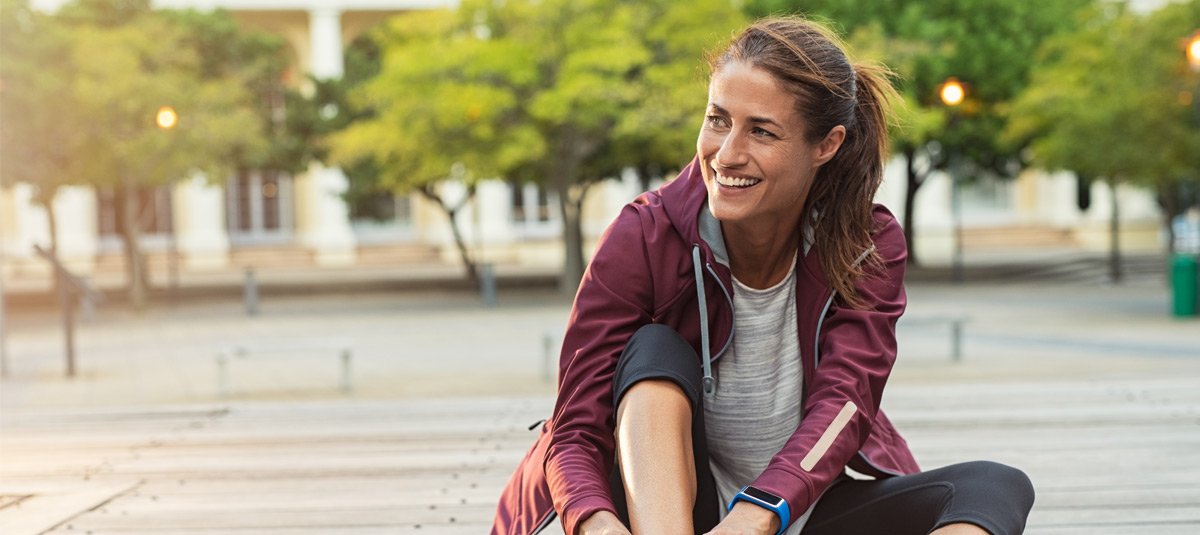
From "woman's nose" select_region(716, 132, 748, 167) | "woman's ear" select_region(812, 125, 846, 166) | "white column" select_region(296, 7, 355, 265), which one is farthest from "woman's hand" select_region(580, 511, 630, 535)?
"white column" select_region(296, 7, 355, 265)

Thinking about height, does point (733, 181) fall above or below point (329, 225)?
above

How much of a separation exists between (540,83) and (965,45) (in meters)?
9.59

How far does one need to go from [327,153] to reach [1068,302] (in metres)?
19.3

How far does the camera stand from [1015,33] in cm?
2806

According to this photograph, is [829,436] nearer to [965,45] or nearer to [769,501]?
[769,501]

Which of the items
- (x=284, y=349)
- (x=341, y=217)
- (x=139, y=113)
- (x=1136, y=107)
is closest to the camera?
(x=284, y=349)

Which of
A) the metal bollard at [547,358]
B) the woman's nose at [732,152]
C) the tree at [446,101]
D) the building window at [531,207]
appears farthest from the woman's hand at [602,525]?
the building window at [531,207]

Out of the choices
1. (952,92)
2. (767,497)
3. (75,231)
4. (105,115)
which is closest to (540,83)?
(952,92)

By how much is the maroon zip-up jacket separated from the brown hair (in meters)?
0.05

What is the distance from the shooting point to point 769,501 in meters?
2.39

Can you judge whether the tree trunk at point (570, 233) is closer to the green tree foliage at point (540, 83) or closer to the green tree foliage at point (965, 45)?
the green tree foliage at point (540, 83)

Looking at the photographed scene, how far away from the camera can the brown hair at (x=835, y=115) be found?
2.48m

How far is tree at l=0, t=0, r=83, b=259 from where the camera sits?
21.5m

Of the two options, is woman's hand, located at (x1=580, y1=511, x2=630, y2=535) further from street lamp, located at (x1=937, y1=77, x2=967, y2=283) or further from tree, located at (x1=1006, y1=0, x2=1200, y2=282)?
street lamp, located at (x1=937, y1=77, x2=967, y2=283)
